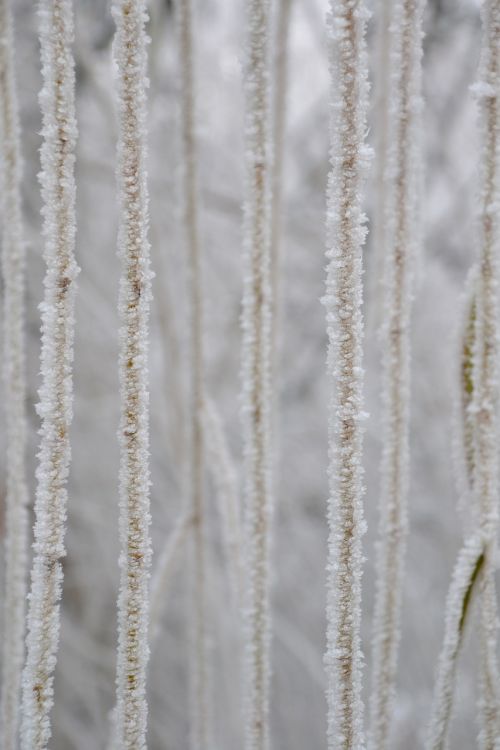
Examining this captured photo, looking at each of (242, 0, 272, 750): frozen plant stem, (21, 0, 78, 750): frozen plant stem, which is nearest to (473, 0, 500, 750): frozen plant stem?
(242, 0, 272, 750): frozen plant stem

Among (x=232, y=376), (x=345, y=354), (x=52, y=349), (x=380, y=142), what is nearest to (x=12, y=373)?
(x=52, y=349)

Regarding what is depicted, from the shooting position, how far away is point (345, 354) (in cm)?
43

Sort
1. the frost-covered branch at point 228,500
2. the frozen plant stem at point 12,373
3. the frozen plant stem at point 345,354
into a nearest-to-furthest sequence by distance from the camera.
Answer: the frozen plant stem at point 345,354 < the frozen plant stem at point 12,373 < the frost-covered branch at point 228,500

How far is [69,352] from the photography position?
438 millimetres

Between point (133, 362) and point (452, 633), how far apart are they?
0.83ft

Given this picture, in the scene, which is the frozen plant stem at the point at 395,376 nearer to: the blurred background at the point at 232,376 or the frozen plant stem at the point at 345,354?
the frozen plant stem at the point at 345,354

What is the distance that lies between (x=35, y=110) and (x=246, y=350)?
0.88 m

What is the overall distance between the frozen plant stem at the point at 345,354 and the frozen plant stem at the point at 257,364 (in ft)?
0.23

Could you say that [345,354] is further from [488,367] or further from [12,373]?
[12,373]

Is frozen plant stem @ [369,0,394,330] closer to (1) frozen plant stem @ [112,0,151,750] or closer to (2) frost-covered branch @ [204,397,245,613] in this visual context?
(2) frost-covered branch @ [204,397,245,613]

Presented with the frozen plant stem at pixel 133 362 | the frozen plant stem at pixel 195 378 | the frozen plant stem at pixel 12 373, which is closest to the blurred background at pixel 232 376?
the frozen plant stem at pixel 195 378

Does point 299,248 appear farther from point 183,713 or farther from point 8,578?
point 8,578

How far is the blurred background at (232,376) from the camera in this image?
1.27m

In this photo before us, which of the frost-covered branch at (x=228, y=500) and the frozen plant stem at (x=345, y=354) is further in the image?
the frost-covered branch at (x=228, y=500)
